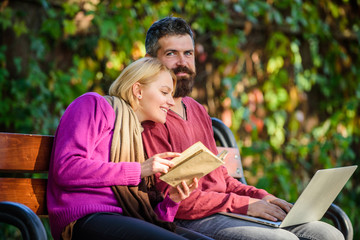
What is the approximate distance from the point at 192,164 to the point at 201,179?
0.58 m

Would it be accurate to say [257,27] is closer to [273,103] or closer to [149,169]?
[273,103]

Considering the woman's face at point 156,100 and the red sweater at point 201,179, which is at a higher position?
the woman's face at point 156,100

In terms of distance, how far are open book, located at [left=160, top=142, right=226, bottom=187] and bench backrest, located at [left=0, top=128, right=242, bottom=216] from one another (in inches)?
22.6

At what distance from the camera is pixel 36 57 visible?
398cm

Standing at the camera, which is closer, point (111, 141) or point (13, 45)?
point (111, 141)

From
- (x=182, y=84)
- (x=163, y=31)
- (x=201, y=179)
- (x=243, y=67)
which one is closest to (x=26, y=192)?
(x=201, y=179)

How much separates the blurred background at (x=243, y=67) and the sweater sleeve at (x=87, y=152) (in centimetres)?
138

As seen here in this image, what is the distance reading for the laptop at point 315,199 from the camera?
2.06 m

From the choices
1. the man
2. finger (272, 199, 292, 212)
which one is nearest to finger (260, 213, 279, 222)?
the man

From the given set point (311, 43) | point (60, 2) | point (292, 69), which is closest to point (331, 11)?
point (311, 43)

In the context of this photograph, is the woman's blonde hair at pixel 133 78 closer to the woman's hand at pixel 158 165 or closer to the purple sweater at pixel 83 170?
the purple sweater at pixel 83 170

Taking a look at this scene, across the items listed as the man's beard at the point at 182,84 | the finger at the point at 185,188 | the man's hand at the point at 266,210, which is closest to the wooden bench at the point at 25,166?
the finger at the point at 185,188

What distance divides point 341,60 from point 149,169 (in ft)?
14.8

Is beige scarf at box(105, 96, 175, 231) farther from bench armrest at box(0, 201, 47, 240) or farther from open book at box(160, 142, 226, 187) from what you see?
bench armrest at box(0, 201, 47, 240)
